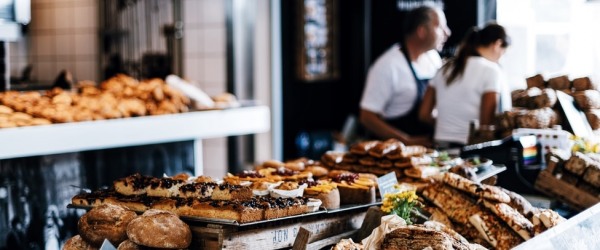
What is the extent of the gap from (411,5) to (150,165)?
3.48 m

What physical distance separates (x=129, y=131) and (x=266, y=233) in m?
2.87

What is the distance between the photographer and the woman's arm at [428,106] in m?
6.35

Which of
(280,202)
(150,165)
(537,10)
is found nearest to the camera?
→ (280,202)

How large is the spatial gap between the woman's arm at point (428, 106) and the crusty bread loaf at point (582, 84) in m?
1.51

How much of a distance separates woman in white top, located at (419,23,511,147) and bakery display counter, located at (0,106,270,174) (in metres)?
1.48

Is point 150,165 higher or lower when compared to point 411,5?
lower

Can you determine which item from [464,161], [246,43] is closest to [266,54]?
[246,43]

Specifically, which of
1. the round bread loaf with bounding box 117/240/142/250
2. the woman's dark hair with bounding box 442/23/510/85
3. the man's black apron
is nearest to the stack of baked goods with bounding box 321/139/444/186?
the round bread loaf with bounding box 117/240/142/250

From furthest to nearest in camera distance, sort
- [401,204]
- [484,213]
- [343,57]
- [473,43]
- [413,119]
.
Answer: [343,57], [413,119], [473,43], [484,213], [401,204]

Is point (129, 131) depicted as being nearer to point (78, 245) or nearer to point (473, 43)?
point (473, 43)

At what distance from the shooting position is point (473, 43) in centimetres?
583

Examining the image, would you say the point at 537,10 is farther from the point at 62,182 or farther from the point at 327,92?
the point at 62,182

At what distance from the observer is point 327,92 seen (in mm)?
8688

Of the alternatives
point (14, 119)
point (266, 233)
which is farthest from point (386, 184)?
point (14, 119)
